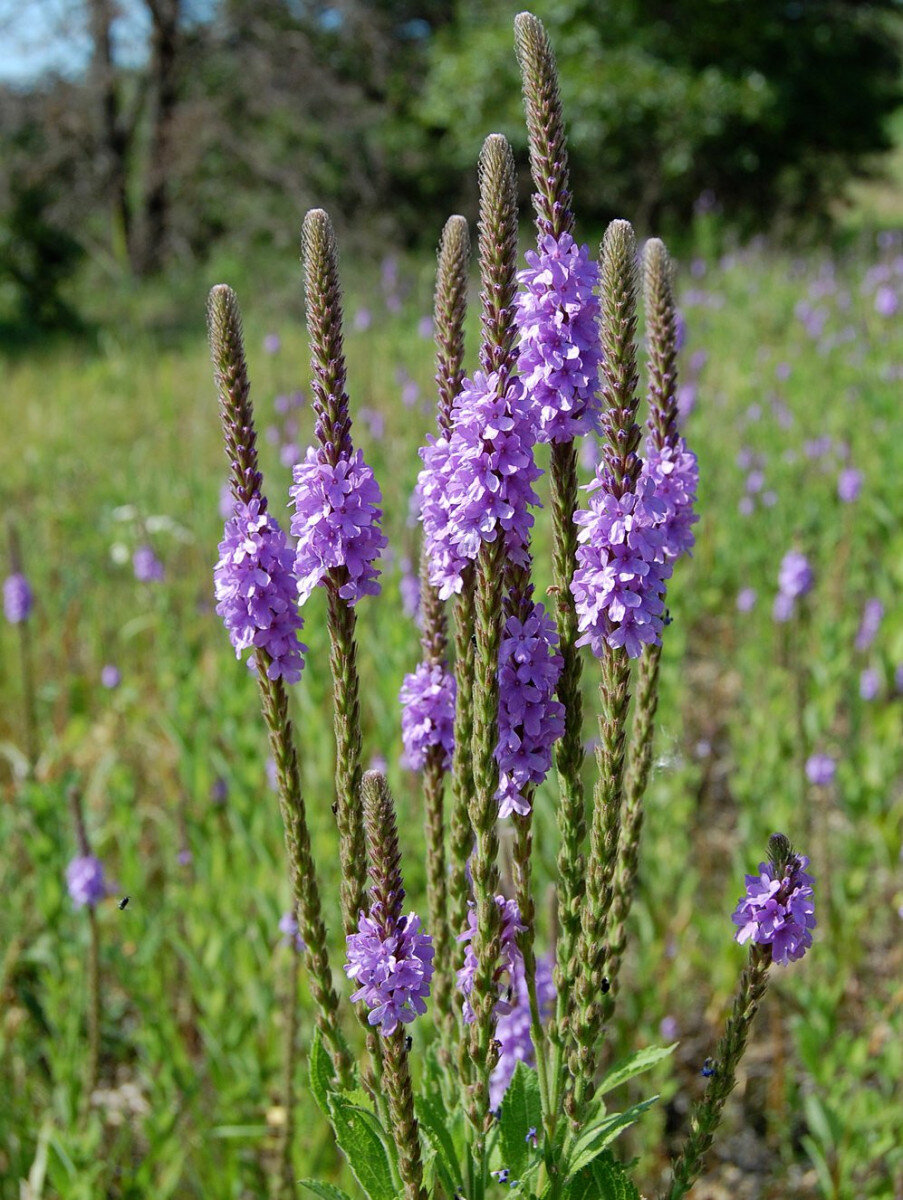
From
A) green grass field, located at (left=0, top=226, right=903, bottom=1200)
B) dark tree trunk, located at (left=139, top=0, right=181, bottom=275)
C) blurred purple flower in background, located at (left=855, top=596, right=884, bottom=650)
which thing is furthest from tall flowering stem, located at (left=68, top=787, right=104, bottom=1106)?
dark tree trunk, located at (left=139, top=0, right=181, bottom=275)

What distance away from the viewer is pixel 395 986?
1.35m

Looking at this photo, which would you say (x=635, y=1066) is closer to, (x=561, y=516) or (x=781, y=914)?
(x=781, y=914)

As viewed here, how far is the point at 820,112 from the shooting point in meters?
23.9

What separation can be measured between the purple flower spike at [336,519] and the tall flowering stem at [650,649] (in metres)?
0.48

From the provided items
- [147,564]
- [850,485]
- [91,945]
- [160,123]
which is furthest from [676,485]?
[160,123]

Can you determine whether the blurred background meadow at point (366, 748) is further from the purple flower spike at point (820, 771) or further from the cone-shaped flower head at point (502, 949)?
the cone-shaped flower head at point (502, 949)

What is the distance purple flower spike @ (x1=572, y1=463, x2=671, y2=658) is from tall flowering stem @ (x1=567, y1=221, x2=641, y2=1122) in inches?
0.8

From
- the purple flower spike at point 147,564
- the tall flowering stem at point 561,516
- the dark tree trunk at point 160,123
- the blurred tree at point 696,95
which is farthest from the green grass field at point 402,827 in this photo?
the dark tree trunk at point 160,123

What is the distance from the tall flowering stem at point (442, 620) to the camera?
1.33 m

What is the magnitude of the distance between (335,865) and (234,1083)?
29.8 inches

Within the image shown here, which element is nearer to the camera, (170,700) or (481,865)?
(481,865)

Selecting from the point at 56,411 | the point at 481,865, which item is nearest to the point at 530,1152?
the point at 481,865

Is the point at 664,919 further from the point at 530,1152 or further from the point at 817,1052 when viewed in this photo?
the point at 530,1152

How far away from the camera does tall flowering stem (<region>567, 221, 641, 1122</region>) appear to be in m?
1.27
